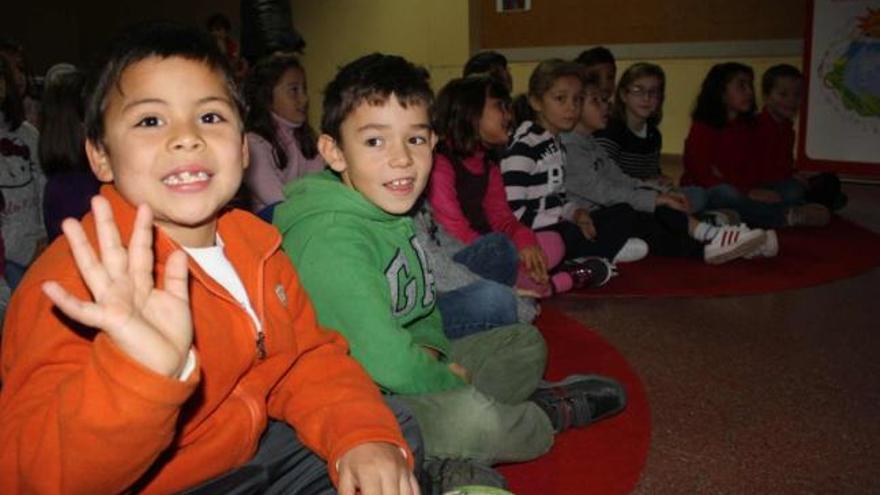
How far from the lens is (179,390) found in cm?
65

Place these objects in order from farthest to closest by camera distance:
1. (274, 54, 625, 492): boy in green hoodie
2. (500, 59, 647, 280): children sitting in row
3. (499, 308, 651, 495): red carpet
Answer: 1. (500, 59, 647, 280): children sitting in row
2. (499, 308, 651, 495): red carpet
3. (274, 54, 625, 492): boy in green hoodie

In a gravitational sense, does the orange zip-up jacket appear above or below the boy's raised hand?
below

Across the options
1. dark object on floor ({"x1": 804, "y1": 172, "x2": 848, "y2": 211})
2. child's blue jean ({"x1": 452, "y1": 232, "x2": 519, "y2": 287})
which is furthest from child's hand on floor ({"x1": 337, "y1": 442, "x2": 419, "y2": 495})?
dark object on floor ({"x1": 804, "y1": 172, "x2": 848, "y2": 211})

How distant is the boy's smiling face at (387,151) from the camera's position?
1362 mm

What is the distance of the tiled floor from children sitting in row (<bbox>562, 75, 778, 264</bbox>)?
55cm

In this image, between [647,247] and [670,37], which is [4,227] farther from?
[670,37]

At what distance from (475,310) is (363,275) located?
2.09ft

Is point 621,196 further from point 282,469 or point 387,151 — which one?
point 282,469

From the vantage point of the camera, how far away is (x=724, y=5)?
4.87m

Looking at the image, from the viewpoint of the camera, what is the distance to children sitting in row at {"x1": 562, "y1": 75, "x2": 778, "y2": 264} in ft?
9.45

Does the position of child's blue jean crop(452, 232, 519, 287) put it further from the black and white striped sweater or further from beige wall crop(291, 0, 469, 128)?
beige wall crop(291, 0, 469, 128)

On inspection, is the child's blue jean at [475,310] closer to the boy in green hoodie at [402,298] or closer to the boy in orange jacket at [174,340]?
the boy in green hoodie at [402,298]

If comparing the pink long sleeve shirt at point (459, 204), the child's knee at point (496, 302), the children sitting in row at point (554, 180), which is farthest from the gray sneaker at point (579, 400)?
the children sitting in row at point (554, 180)

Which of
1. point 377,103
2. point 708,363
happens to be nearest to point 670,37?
point 708,363
